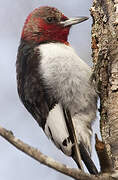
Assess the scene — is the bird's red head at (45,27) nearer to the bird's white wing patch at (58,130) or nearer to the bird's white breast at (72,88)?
the bird's white breast at (72,88)

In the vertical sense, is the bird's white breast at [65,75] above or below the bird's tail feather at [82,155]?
above

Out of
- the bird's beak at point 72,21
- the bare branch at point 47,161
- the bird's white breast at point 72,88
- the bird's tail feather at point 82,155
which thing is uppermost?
the bare branch at point 47,161

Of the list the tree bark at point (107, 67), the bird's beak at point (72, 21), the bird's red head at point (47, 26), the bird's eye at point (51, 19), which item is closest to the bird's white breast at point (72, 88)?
the tree bark at point (107, 67)

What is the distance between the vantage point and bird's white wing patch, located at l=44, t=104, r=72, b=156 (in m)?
3.20

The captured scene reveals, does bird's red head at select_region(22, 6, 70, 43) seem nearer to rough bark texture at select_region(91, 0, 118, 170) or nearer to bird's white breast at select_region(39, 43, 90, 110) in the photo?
bird's white breast at select_region(39, 43, 90, 110)

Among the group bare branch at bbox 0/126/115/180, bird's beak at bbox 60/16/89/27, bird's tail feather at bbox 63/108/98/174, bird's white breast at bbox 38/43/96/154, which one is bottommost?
bird's tail feather at bbox 63/108/98/174

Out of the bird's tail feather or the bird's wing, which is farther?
the bird's wing

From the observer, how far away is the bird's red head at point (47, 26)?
3951 millimetres

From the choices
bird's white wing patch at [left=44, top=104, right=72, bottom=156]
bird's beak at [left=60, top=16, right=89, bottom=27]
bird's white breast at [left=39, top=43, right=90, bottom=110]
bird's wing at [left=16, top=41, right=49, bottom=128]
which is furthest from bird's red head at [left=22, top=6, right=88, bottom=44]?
bird's white wing patch at [left=44, top=104, right=72, bottom=156]

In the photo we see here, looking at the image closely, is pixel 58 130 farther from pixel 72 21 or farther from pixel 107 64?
pixel 72 21

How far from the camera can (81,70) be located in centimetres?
347

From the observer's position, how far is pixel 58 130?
329 centimetres

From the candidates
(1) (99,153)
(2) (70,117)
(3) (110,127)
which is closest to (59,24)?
(2) (70,117)

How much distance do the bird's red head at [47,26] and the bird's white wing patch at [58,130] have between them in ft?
2.85
